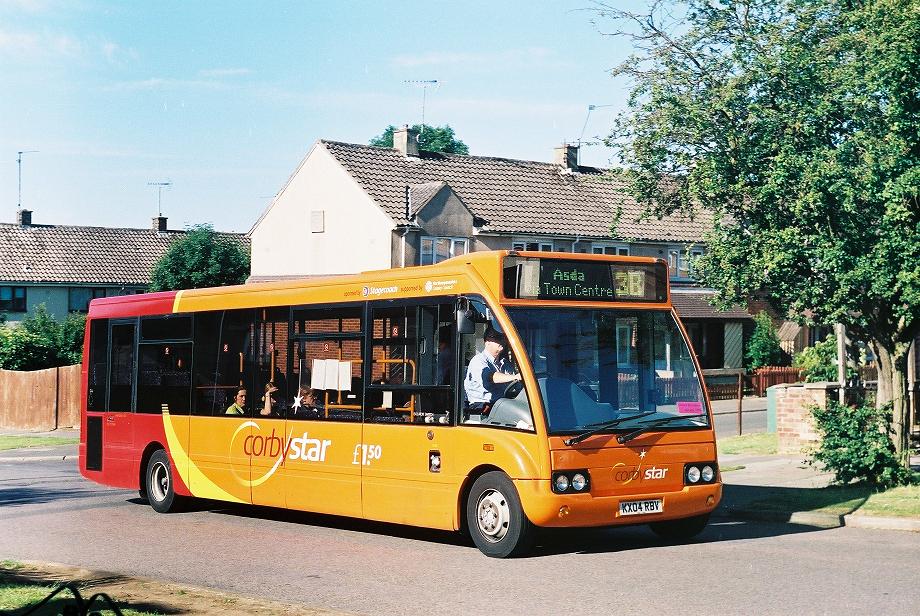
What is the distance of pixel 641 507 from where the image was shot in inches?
481

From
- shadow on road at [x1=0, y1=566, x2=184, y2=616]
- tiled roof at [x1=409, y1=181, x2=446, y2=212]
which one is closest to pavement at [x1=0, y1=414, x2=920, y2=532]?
shadow on road at [x1=0, y1=566, x2=184, y2=616]

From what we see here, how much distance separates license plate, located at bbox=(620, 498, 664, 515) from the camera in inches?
477

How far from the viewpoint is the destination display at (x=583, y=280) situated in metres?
12.5

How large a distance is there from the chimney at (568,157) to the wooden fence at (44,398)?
24880mm

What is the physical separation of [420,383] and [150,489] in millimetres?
5802

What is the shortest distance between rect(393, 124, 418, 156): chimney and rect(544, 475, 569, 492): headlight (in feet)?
138

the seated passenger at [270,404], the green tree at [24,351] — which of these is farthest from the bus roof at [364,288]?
the green tree at [24,351]

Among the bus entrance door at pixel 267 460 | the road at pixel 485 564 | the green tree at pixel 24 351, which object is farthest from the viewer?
the green tree at pixel 24 351

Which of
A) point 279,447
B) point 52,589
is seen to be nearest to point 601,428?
point 279,447

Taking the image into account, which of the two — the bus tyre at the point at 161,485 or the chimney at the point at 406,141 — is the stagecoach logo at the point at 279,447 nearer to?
the bus tyre at the point at 161,485

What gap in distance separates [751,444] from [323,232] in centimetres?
2871

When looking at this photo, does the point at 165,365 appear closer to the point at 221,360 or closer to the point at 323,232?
the point at 221,360

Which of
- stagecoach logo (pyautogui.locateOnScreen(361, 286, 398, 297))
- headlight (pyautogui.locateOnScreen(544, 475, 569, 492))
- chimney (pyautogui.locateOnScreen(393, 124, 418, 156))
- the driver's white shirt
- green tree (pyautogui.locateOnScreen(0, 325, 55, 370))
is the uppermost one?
chimney (pyautogui.locateOnScreen(393, 124, 418, 156))

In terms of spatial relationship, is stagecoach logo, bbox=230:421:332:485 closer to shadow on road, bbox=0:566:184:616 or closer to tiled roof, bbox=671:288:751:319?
shadow on road, bbox=0:566:184:616
